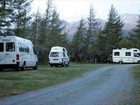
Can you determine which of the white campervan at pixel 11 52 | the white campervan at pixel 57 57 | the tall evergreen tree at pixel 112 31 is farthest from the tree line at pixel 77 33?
the white campervan at pixel 11 52

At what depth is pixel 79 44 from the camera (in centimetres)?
8888

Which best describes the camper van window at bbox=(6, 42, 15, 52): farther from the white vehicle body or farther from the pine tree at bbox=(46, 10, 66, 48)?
the white vehicle body

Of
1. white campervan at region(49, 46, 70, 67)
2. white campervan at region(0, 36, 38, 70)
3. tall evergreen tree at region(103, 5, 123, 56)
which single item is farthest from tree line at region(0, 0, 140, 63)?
white campervan at region(0, 36, 38, 70)

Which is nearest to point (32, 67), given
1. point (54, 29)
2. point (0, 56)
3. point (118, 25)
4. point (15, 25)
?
point (0, 56)

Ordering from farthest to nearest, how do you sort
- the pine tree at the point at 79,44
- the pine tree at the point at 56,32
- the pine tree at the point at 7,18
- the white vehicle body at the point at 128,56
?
1. the pine tree at the point at 79,44
2. the white vehicle body at the point at 128,56
3. the pine tree at the point at 56,32
4. the pine tree at the point at 7,18

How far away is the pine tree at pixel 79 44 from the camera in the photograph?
84938 mm

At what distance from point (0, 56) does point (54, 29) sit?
47.1m

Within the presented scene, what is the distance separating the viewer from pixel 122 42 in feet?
295

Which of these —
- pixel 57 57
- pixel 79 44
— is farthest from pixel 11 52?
pixel 79 44

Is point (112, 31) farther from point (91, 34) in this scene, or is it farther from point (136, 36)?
point (136, 36)

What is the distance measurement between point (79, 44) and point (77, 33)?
13.6ft

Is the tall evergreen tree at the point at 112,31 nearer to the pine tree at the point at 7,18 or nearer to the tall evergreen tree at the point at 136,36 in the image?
the tall evergreen tree at the point at 136,36

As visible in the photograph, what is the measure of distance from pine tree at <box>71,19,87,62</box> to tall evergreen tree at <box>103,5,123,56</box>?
529 centimetres

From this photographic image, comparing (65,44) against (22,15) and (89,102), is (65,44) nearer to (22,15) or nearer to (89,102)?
(22,15)
